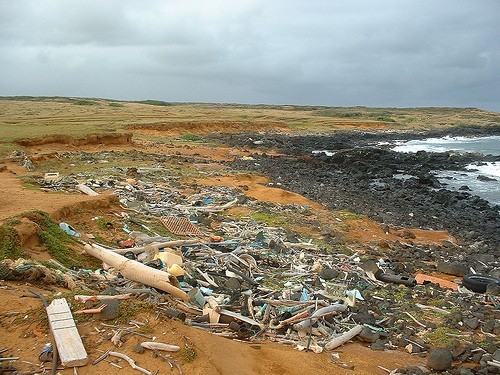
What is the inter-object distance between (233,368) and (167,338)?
75 centimetres

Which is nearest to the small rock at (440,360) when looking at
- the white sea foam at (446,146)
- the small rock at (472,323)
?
the small rock at (472,323)

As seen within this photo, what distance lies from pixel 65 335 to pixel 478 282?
7357mm

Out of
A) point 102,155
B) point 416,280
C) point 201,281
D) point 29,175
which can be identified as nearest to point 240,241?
point 201,281

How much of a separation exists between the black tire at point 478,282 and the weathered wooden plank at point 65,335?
283 inches

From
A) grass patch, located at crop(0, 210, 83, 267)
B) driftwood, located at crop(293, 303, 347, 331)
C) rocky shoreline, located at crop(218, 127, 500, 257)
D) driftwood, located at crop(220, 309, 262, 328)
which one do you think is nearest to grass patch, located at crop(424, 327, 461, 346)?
driftwood, located at crop(293, 303, 347, 331)

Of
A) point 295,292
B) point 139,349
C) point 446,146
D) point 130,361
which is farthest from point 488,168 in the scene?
point 130,361

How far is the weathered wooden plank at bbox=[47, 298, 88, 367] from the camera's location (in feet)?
13.4

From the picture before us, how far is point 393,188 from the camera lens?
21.6 meters

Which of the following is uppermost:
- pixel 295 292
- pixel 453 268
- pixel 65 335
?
pixel 65 335

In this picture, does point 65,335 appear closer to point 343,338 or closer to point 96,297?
point 96,297

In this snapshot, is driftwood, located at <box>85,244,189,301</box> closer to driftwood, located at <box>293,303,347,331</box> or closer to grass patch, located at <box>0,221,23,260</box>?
grass patch, located at <box>0,221,23,260</box>

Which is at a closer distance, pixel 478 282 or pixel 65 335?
pixel 65 335

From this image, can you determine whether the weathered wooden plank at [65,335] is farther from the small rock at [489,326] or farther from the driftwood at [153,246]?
the small rock at [489,326]

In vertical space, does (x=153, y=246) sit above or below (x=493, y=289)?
above
